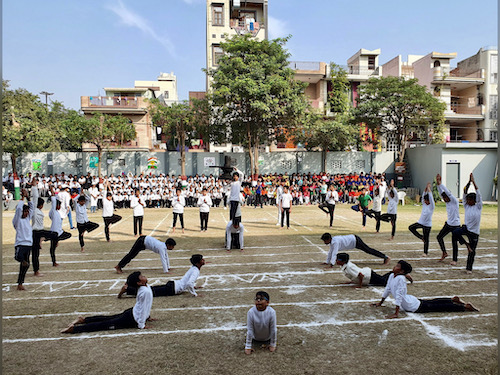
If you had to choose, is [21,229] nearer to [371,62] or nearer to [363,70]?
[363,70]

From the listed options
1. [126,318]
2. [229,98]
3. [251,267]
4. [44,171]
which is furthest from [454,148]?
[44,171]

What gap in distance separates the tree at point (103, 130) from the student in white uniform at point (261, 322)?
30719 millimetres

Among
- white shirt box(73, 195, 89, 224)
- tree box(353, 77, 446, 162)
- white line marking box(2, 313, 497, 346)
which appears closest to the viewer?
white line marking box(2, 313, 497, 346)

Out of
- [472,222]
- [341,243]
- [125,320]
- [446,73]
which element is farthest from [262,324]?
[446,73]

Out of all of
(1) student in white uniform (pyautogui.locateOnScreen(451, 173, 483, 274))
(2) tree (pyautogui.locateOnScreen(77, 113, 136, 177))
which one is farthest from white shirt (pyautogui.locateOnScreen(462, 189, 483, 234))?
(2) tree (pyautogui.locateOnScreen(77, 113, 136, 177))

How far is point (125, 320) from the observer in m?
Result: 6.62

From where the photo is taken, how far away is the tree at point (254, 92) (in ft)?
99.9

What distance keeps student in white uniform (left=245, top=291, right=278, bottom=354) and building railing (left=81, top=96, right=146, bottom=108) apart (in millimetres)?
37393

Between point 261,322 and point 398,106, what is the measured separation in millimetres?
33266

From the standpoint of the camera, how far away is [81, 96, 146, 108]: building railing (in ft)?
129

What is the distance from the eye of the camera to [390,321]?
271 inches

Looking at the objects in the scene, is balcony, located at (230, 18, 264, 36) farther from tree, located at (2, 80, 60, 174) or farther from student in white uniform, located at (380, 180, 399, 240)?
student in white uniform, located at (380, 180, 399, 240)

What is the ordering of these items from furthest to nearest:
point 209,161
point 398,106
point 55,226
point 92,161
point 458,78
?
point 458,78 < point 209,161 < point 92,161 < point 398,106 < point 55,226

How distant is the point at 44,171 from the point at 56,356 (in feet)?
111
